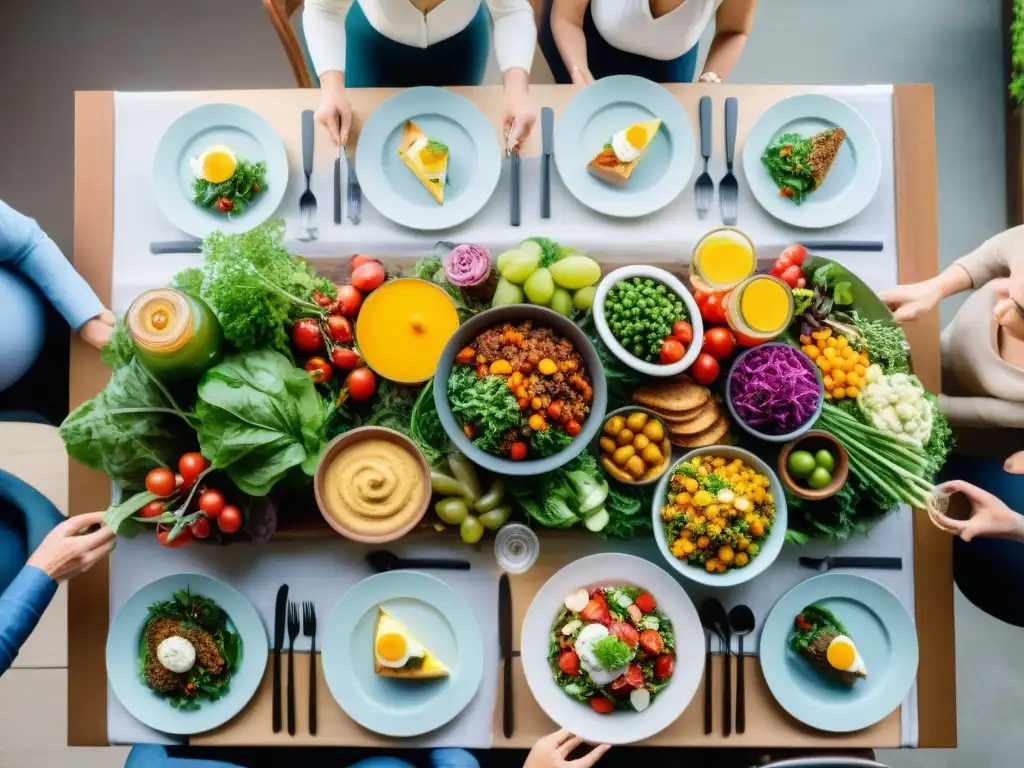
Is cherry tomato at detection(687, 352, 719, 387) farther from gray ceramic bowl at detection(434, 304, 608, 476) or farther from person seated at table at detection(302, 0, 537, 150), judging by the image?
person seated at table at detection(302, 0, 537, 150)

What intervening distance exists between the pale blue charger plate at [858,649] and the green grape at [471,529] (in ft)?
2.61

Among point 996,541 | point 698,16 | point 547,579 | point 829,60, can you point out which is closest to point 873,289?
point 996,541

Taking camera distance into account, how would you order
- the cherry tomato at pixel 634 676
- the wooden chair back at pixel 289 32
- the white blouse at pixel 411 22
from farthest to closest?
the wooden chair back at pixel 289 32
the white blouse at pixel 411 22
the cherry tomato at pixel 634 676

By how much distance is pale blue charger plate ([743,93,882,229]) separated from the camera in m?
1.89

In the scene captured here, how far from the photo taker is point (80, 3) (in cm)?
310

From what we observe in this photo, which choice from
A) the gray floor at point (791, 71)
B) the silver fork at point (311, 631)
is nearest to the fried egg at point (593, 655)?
the silver fork at point (311, 631)

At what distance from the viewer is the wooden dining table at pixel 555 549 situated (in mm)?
1804

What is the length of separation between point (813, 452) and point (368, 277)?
1.22 m

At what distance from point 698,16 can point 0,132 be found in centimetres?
305

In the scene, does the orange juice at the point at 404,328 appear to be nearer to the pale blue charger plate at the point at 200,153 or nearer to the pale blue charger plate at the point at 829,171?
the pale blue charger plate at the point at 200,153

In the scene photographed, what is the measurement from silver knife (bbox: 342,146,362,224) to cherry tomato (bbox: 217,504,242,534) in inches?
33.0

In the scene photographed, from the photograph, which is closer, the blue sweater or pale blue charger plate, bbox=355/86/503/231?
the blue sweater

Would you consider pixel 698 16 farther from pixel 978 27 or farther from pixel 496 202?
pixel 978 27

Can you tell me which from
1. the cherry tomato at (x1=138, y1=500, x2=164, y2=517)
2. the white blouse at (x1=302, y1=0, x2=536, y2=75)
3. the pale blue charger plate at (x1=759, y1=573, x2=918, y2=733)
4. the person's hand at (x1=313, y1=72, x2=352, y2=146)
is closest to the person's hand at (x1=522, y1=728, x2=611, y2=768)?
the pale blue charger plate at (x1=759, y1=573, x2=918, y2=733)
